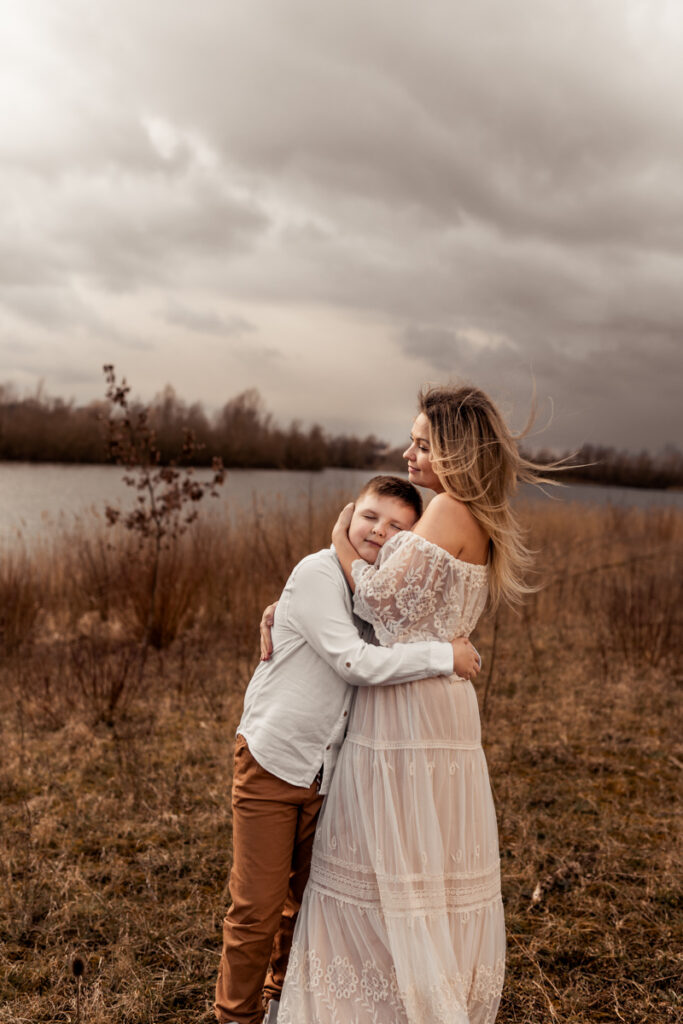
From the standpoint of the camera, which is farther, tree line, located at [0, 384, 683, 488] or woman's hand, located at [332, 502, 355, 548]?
tree line, located at [0, 384, 683, 488]

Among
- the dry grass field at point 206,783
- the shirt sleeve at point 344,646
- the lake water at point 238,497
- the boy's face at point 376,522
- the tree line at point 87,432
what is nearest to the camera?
the shirt sleeve at point 344,646

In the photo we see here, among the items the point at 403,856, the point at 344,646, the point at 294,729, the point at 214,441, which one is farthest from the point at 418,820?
the point at 214,441

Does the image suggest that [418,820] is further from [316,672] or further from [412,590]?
[412,590]

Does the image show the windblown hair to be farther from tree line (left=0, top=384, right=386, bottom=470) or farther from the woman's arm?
tree line (left=0, top=384, right=386, bottom=470)

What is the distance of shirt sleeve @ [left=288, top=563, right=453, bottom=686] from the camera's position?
6.43ft

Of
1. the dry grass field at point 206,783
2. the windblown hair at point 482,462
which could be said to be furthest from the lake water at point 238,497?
the windblown hair at point 482,462

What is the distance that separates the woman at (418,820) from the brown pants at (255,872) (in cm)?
7

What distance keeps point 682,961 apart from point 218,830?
2120 mm

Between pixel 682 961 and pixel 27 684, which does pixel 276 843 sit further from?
pixel 27 684

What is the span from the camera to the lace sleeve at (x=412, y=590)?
2.02 m

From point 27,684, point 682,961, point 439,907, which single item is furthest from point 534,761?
point 27,684

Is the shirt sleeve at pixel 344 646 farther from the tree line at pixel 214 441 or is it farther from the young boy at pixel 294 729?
the tree line at pixel 214 441

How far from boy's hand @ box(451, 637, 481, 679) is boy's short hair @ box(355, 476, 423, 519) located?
0.39 metres

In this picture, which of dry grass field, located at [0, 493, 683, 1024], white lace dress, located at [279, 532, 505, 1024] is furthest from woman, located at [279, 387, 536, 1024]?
dry grass field, located at [0, 493, 683, 1024]
